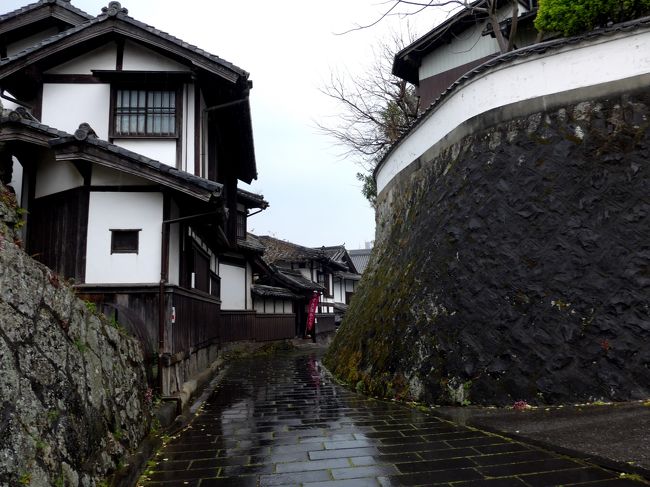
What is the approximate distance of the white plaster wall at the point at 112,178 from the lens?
9586 millimetres

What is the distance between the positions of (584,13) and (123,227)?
1171cm

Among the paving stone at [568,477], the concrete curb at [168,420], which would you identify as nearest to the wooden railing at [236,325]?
the concrete curb at [168,420]

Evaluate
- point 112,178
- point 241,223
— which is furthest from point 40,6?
point 241,223

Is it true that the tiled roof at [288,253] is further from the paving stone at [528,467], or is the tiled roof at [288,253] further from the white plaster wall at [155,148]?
the paving stone at [528,467]

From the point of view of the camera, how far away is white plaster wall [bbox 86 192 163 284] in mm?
9328

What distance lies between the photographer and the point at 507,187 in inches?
375

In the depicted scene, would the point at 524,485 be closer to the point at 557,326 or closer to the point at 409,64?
the point at 557,326

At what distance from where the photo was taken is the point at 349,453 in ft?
19.6

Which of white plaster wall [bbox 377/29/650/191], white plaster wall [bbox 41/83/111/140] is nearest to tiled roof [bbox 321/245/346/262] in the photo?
white plaster wall [bbox 377/29/650/191]

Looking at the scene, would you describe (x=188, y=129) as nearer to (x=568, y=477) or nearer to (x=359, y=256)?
(x=568, y=477)

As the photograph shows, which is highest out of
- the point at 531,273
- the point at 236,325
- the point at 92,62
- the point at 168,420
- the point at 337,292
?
the point at 92,62

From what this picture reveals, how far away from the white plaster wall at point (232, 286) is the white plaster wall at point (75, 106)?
11.1 meters

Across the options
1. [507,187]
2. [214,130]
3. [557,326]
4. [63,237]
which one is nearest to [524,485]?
[557,326]

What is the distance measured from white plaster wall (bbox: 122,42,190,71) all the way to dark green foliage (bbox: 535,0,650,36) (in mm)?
9302
